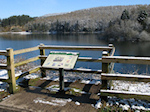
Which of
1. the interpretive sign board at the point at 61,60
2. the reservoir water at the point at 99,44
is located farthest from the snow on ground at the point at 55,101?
the reservoir water at the point at 99,44

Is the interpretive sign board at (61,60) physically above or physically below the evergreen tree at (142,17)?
below

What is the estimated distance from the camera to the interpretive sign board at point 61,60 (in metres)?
4.44

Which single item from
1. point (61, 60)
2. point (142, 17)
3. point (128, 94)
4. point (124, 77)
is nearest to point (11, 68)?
point (61, 60)

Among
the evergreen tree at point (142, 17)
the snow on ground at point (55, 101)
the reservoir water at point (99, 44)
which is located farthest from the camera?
the evergreen tree at point (142, 17)

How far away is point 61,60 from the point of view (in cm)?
468

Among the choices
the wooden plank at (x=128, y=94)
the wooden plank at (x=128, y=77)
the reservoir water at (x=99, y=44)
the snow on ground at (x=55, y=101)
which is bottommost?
the reservoir water at (x=99, y=44)

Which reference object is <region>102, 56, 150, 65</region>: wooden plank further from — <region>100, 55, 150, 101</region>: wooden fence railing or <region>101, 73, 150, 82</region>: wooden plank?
<region>101, 73, 150, 82</region>: wooden plank

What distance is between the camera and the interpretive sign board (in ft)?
14.6

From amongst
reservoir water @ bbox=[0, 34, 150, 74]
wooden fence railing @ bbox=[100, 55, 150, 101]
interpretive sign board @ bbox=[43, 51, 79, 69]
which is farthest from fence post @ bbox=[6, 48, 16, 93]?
reservoir water @ bbox=[0, 34, 150, 74]

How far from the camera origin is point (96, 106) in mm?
3844

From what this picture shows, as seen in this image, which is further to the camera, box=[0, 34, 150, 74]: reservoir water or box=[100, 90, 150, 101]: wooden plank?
box=[0, 34, 150, 74]: reservoir water

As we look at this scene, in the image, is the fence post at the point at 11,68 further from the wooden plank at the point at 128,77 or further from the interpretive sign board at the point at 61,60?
the wooden plank at the point at 128,77

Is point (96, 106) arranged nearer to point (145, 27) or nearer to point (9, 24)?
point (145, 27)

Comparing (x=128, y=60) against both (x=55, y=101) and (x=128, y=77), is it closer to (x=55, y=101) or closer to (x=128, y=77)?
(x=128, y=77)
